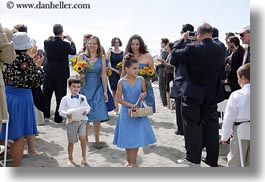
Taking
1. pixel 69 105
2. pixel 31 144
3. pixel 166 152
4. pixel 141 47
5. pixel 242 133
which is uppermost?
pixel 141 47

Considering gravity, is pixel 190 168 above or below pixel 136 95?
below

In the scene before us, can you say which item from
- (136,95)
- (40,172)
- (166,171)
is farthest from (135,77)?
(40,172)

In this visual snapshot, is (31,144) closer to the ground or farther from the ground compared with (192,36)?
closer to the ground

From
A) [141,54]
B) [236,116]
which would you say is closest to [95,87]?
[141,54]

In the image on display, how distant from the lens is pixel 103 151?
4.23 m

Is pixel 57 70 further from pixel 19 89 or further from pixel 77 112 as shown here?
pixel 77 112

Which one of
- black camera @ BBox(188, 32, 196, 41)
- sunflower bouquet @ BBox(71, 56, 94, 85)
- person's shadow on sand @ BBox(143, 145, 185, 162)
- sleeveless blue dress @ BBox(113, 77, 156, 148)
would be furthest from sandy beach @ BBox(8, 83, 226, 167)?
black camera @ BBox(188, 32, 196, 41)

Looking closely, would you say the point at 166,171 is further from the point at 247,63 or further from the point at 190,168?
the point at 247,63

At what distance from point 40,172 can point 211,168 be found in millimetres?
1430

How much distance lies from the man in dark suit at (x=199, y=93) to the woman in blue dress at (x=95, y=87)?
96 cm

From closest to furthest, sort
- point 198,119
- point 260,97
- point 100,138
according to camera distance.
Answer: point 260,97, point 198,119, point 100,138

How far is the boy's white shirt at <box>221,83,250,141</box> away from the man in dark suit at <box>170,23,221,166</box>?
1.16 ft

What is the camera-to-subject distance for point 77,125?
3762mm

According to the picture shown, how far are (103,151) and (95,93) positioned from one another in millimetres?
630
